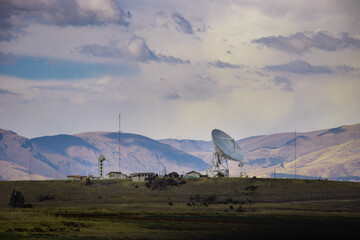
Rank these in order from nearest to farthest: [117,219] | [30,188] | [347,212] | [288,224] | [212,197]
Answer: [288,224]
[117,219]
[347,212]
[212,197]
[30,188]

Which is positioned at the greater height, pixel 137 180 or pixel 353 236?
pixel 137 180

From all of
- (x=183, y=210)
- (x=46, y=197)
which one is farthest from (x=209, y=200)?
(x=46, y=197)

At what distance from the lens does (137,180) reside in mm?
178625

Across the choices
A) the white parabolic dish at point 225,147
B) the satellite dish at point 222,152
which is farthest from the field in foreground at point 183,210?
the satellite dish at point 222,152

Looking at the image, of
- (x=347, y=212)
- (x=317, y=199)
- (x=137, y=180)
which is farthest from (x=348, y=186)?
(x=137, y=180)

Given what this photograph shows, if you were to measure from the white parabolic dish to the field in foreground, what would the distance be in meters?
10.3

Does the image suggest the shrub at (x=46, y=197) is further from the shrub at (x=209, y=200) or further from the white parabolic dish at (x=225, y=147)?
the white parabolic dish at (x=225, y=147)

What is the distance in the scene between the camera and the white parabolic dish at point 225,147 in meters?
174

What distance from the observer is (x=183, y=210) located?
118 meters

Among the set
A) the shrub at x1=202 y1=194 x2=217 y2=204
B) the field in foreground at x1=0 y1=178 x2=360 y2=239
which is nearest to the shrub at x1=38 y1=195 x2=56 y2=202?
the field in foreground at x1=0 y1=178 x2=360 y2=239

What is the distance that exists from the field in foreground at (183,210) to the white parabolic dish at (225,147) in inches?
407

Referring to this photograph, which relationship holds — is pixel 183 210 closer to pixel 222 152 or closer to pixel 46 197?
pixel 46 197

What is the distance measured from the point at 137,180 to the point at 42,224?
9480 cm

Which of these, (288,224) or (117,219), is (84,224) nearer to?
(117,219)
